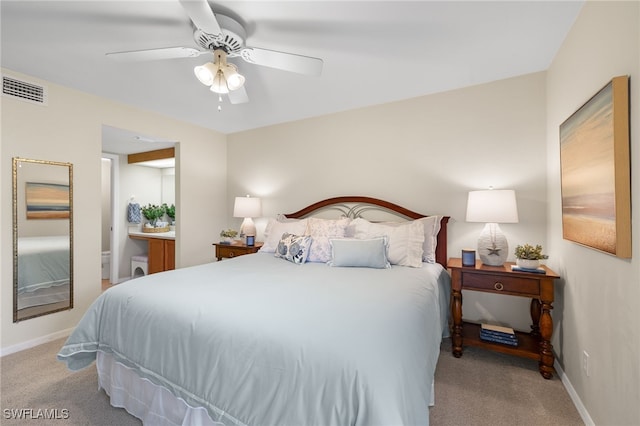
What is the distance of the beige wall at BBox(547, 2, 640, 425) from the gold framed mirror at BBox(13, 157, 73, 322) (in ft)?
14.1

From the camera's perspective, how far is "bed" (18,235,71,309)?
2.64 meters

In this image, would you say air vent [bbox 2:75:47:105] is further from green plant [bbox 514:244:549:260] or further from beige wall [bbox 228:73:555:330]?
green plant [bbox 514:244:549:260]

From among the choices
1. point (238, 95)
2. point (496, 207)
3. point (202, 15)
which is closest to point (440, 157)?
point (496, 207)

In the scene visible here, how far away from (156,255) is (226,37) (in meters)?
4.04

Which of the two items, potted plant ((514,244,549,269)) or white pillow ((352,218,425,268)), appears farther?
white pillow ((352,218,425,268))

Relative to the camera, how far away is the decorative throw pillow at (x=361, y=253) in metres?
2.47

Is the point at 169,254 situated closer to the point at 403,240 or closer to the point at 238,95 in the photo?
the point at 238,95

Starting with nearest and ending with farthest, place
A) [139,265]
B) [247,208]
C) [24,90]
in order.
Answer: [24,90] < [247,208] < [139,265]

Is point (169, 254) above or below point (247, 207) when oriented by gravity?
below

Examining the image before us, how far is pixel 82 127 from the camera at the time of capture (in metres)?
3.02

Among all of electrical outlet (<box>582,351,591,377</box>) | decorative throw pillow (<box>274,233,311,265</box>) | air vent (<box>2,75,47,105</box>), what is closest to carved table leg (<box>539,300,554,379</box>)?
electrical outlet (<box>582,351,591,377</box>)

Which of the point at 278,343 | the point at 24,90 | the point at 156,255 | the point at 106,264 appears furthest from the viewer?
the point at 106,264

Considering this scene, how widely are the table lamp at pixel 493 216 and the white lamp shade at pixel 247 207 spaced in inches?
105

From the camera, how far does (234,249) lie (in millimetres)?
3842
